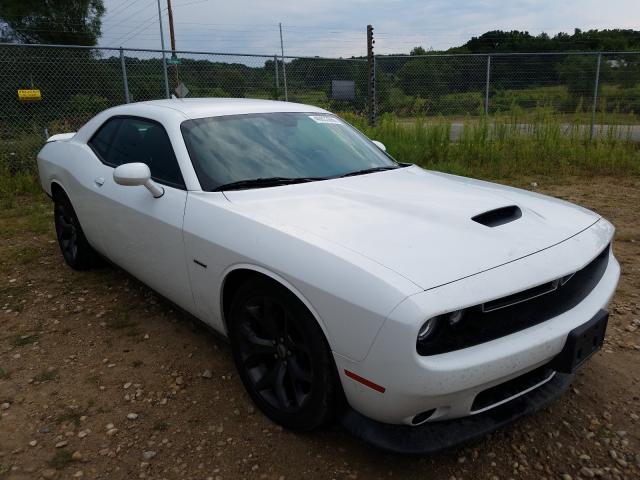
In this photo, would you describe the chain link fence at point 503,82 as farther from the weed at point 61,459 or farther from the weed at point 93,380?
the weed at point 61,459

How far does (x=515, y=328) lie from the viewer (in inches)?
76.7

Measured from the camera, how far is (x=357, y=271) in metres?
1.86

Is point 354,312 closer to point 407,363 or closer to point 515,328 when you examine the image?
point 407,363

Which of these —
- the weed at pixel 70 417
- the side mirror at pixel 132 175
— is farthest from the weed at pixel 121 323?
the side mirror at pixel 132 175

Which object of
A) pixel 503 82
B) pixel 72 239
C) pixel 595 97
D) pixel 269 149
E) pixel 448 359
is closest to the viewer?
pixel 448 359

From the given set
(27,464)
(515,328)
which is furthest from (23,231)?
(515,328)

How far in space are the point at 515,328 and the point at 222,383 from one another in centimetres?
156

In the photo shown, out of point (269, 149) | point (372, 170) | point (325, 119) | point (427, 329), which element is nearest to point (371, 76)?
point (325, 119)

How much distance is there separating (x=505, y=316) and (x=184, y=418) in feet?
5.17

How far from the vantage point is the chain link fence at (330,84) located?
9.11 m

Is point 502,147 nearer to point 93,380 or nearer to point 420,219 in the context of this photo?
point 420,219

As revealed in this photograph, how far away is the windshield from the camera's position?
9.21ft

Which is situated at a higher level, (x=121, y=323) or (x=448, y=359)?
(x=448, y=359)

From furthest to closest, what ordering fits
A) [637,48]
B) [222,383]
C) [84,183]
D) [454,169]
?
[637,48], [454,169], [84,183], [222,383]
